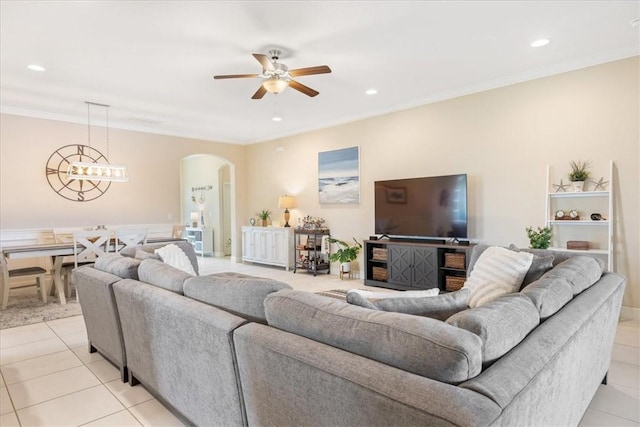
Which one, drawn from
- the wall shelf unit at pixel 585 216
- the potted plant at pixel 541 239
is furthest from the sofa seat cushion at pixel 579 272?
the wall shelf unit at pixel 585 216

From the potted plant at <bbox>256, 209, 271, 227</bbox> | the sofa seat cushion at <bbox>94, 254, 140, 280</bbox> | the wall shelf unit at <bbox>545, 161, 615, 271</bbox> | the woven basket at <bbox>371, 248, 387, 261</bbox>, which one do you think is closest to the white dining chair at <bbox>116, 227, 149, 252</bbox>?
the sofa seat cushion at <bbox>94, 254, 140, 280</bbox>

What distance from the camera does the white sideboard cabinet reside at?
7184mm

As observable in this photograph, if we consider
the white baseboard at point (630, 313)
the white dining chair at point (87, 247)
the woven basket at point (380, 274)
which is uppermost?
the white dining chair at point (87, 247)

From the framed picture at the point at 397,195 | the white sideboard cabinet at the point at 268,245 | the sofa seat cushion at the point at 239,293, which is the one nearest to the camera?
the sofa seat cushion at the point at 239,293

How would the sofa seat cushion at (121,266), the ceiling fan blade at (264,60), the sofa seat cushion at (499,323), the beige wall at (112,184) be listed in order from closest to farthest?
the sofa seat cushion at (499,323), the sofa seat cushion at (121,266), the ceiling fan blade at (264,60), the beige wall at (112,184)

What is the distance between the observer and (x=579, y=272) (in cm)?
208

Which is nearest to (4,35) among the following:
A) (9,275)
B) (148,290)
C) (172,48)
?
(172,48)

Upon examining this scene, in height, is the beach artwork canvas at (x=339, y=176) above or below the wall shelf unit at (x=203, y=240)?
above

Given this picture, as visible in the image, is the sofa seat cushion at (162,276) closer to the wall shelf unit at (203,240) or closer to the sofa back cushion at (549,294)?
the sofa back cushion at (549,294)

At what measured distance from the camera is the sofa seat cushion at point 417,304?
1.54 m

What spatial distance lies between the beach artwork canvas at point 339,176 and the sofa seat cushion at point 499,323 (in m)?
4.96

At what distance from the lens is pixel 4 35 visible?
338 centimetres

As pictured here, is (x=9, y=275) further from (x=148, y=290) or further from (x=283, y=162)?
(x=283, y=162)

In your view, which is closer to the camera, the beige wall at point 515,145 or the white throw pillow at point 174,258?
the white throw pillow at point 174,258
